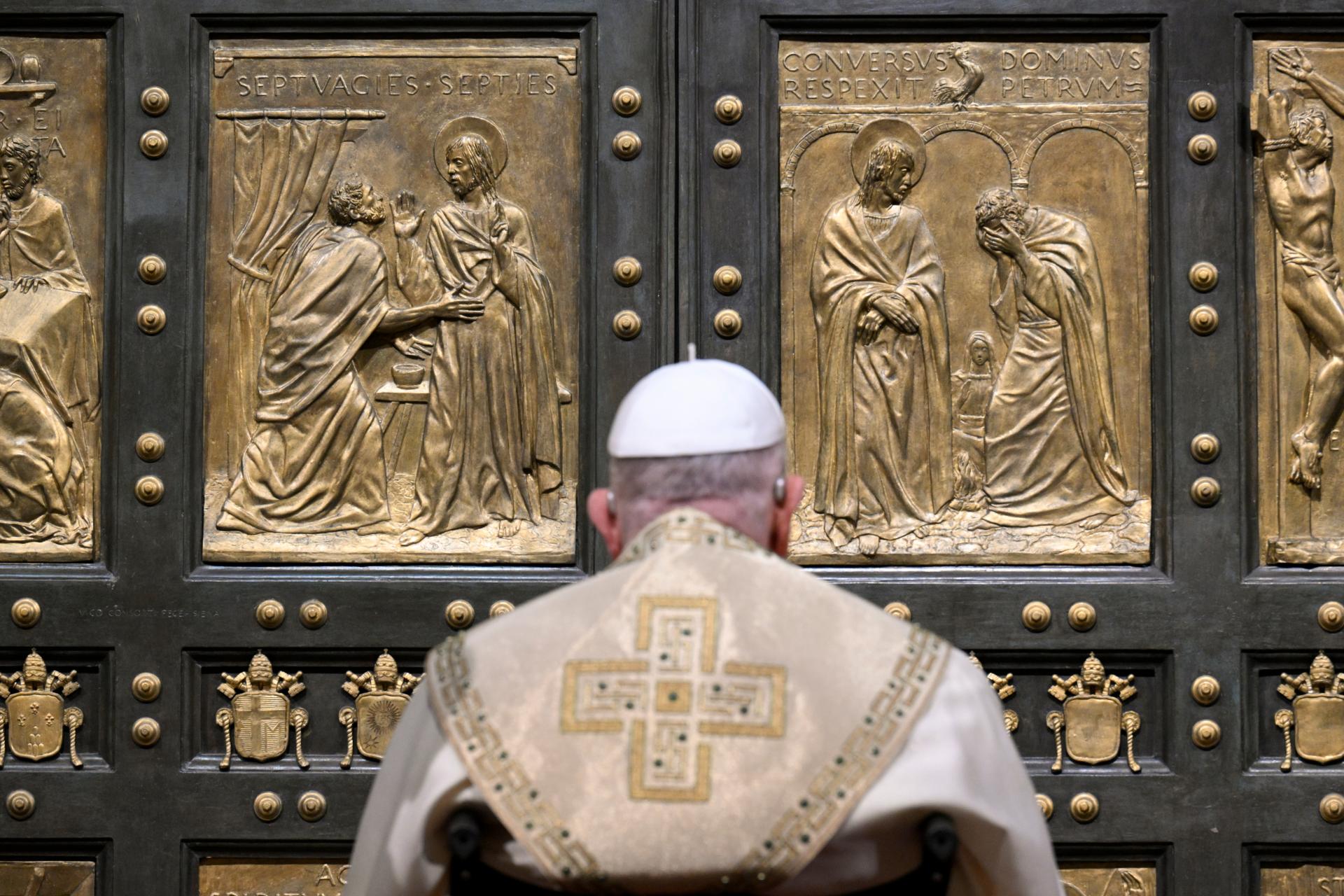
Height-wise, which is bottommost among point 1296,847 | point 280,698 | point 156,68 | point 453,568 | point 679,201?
point 1296,847

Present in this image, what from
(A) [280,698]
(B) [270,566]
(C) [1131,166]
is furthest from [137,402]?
(C) [1131,166]

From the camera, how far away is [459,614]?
5234 mm

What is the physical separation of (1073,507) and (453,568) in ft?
5.91

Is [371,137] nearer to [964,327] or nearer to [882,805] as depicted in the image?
[964,327]

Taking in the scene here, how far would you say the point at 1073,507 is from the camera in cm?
533

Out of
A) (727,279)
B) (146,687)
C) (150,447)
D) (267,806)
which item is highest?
(727,279)

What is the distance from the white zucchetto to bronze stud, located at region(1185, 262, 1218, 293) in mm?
2889

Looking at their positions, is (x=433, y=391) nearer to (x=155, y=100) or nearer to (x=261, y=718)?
(x=261, y=718)

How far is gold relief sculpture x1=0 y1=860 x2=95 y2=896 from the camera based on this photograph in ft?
17.4

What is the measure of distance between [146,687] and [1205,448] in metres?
3.11

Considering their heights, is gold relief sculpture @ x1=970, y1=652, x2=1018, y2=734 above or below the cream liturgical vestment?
below

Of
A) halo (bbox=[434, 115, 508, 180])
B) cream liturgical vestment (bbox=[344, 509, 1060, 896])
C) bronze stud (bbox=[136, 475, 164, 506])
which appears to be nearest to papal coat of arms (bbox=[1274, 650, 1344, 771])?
halo (bbox=[434, 115, 508, 180])

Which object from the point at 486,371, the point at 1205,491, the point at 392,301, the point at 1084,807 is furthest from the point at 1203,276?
the point at 392,301

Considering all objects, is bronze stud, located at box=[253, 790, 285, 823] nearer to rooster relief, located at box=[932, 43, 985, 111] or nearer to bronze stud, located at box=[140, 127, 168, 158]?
bronze stud, located at box=[140, 127, 168, 158]
